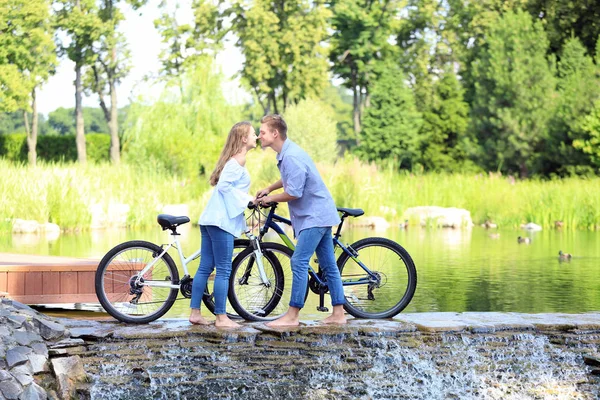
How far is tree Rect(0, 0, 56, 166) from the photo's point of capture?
110 ft

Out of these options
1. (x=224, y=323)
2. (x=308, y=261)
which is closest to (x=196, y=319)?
(x=224, y=323)

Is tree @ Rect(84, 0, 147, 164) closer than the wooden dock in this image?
No

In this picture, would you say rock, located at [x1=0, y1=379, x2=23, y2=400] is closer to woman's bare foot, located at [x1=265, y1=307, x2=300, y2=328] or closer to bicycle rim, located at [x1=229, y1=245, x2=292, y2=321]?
bicycle rim, located at [x1=229, y1=245, x2=292, y2=321]

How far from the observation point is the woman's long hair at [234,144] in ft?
22.4

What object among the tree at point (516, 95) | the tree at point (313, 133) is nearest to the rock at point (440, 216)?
the tree at point (313, 133)

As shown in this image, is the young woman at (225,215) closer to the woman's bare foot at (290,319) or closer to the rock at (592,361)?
the woman's bare foot at (290,319)

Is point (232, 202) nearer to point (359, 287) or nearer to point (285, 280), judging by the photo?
point (285, 280)

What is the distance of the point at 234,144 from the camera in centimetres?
685

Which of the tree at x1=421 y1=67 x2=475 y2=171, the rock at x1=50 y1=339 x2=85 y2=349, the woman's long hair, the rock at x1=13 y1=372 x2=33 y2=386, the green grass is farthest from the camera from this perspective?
the tree at x1=421 y1=67 x2=475 y2=171

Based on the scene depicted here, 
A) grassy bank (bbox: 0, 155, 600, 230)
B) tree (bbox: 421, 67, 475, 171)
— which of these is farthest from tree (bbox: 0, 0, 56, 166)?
tree (bbox: 421, 67, 475, 171)

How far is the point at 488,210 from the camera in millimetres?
24094

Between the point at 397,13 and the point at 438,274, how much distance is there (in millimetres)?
33604

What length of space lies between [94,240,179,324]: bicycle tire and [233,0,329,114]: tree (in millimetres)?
33456

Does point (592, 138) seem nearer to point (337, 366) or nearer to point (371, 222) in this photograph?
point (371, 222)
